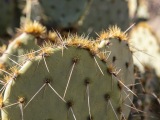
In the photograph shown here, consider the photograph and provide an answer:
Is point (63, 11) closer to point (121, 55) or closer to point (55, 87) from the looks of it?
point (121, 55)

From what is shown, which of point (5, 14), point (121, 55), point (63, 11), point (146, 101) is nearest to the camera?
point (121, 55)

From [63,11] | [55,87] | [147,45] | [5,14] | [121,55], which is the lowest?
[55,87]

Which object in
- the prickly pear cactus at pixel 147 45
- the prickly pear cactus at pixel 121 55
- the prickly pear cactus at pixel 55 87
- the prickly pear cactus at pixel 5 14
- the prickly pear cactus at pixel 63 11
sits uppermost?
the prickly pear cactus at pixel 5 14

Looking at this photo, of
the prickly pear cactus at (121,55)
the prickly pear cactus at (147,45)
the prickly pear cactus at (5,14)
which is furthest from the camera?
the prickly pear cactus at (5,14)

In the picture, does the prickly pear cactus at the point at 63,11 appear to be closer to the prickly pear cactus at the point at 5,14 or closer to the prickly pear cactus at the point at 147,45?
the prickly pear cactus at the point at 147,45

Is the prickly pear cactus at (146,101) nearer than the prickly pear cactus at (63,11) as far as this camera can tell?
Yes

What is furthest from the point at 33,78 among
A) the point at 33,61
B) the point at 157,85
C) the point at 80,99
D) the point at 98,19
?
the point at 98,19

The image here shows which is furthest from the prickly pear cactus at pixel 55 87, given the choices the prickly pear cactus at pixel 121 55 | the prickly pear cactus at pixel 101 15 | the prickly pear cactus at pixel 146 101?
the prickly pear cactus at pixel 101 15

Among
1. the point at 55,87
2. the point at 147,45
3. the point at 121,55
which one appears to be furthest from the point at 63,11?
the point at 55,87
